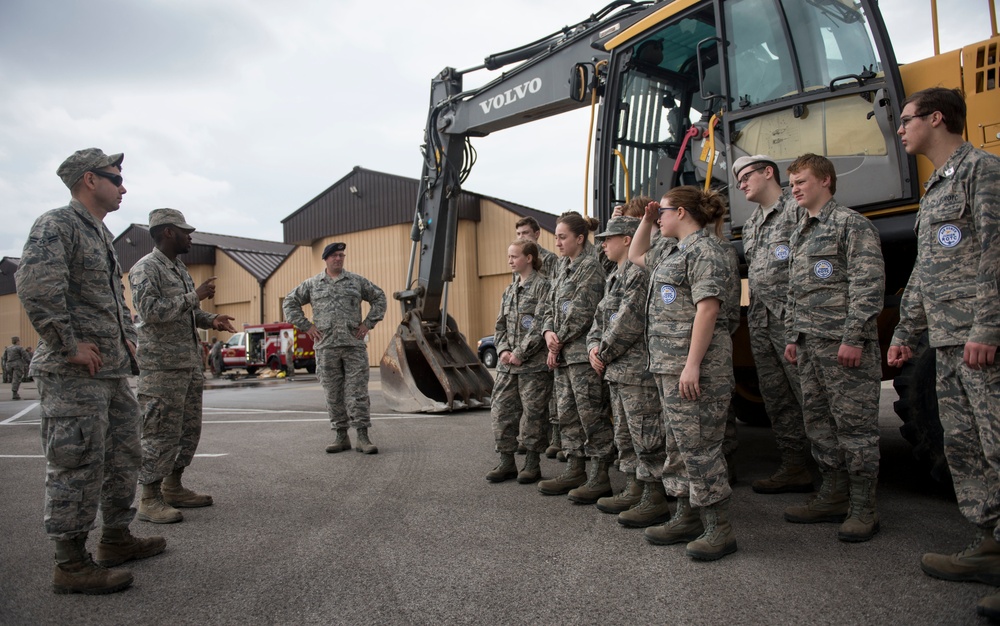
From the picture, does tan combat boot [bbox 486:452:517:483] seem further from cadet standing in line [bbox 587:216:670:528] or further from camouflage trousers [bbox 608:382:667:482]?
camouflage trousers [bbox 608:382:667:482]

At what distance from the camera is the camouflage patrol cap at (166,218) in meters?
4.55

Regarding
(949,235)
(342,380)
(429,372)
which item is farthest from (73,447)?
(429,372)

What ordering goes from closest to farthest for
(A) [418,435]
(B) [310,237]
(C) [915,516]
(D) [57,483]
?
(D) [57,483] < (C) [915,516] < (A) [418,435] < (B) [310,237]

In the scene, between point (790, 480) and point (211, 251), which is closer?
point (790, 480)

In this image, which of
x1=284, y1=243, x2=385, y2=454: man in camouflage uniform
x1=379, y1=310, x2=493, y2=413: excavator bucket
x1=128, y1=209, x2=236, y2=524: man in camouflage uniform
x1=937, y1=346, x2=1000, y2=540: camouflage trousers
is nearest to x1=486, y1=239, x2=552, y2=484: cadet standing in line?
x1=284, y1=243, x2=385, y2=454: man in camouflage uniform

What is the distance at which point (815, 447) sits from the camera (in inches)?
148

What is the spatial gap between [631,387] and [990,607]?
1826 mm

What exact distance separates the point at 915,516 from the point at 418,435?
4.65 metres

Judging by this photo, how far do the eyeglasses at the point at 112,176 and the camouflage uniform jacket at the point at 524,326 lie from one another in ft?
8.17

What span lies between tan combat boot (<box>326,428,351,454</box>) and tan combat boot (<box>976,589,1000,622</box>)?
5.10 meters

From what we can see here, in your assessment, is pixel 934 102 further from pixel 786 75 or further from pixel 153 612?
pixel 153 612

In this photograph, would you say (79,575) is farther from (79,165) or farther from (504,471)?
(504,471)

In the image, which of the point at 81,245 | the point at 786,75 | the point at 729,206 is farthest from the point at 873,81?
the point at 81,245

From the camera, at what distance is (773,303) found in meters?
3.96
